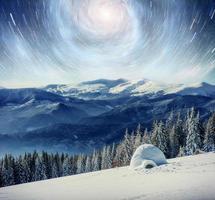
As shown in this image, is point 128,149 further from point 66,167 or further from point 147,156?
point 147,156

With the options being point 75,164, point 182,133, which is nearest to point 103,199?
point 182,133

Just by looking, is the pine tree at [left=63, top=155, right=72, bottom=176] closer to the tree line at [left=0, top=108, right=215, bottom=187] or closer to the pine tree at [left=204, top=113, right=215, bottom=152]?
the tree line at [left=0, top=108, right=215, bottom=187]

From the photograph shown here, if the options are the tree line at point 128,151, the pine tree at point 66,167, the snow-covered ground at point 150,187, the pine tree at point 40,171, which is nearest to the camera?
the snow-covered ground at point 150,187

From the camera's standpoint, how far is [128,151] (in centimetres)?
9956

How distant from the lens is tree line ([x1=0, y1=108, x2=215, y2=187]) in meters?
89.0

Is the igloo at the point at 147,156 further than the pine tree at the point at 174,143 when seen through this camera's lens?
No

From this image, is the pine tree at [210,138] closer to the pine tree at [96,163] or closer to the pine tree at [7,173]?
the pine tree at [96,163]

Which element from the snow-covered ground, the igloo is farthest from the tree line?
the snow-covered ground

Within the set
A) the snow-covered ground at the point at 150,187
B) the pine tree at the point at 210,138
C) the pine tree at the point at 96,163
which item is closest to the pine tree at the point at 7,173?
the pine tree at the point at 96,163

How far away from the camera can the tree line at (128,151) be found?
8900 cm

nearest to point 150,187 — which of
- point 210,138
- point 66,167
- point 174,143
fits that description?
point 210,138

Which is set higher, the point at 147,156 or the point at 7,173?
the point at 7,173

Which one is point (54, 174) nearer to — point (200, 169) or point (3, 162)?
point (3, 162)

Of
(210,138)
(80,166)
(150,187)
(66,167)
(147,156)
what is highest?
(80,166)
